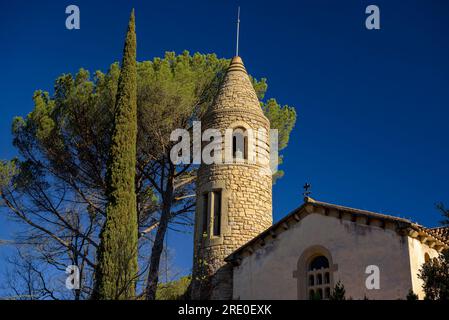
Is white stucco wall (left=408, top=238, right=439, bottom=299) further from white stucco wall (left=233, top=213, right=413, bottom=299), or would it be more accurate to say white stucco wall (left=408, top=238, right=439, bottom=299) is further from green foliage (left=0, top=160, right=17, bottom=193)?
green foliage (left=0, top=160, right=17, bottom=193)

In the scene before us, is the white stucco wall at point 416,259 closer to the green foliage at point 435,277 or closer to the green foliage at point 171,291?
the green foliage at point 435,277

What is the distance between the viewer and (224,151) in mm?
18031

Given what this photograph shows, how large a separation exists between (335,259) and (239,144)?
5372 mm

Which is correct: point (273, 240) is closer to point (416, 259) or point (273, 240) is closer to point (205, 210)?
point (205, 210)

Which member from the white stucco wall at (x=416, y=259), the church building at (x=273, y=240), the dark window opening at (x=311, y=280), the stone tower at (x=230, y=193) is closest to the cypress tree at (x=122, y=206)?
the stone tower at (x=230, y=193)

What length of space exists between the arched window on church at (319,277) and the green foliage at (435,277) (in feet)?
7.89

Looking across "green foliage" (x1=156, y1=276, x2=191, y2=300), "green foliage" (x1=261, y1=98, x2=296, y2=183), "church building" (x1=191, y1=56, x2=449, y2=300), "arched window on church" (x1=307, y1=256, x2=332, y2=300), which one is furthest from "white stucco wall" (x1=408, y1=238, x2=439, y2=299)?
"green foliage" (x1=261, y1=98, x2=296, y2=183)

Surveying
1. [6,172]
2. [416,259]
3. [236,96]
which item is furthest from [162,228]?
[416,259]

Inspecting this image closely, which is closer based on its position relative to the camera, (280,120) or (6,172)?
(6,172)

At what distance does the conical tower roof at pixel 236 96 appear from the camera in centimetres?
1884

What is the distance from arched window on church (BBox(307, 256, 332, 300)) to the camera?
14477 millimetres

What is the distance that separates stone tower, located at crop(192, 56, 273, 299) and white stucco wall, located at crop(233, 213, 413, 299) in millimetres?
863

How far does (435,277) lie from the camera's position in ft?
41.1

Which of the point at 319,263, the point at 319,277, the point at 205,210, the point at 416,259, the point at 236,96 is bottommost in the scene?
the point at 319,277
